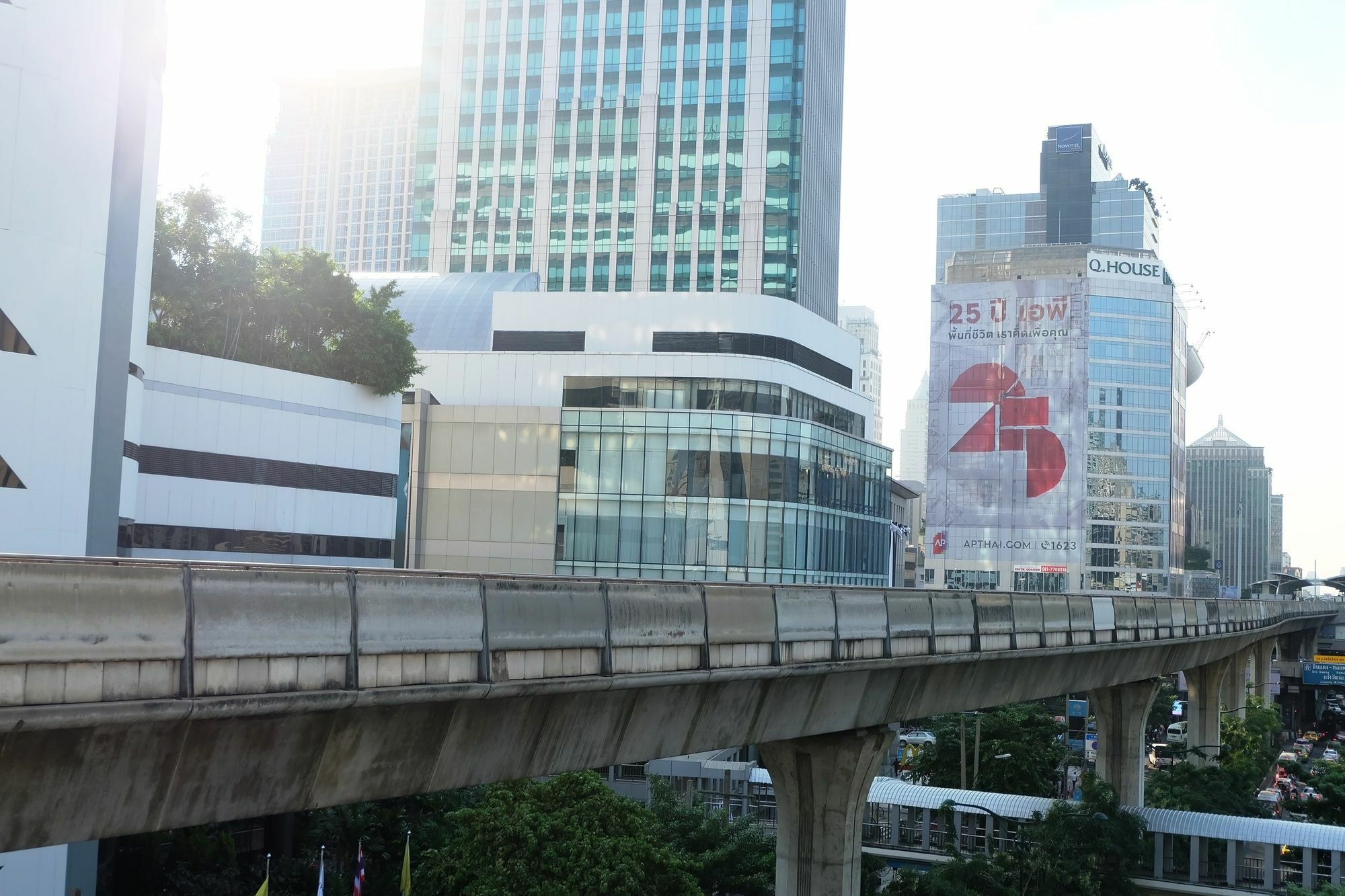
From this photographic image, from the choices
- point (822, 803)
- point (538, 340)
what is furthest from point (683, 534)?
point (822, 803)

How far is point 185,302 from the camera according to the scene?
47969mm

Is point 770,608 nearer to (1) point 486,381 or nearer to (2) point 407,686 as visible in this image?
(2) point 407,686

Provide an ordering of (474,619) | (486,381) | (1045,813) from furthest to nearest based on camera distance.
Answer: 1. (486,381)
2. (1045,813)
3. (474,619)

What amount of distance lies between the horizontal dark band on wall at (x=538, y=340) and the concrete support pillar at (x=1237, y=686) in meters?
48.3

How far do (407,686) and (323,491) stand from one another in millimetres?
36359

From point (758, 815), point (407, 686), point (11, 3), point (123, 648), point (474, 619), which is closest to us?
point (123, 648)

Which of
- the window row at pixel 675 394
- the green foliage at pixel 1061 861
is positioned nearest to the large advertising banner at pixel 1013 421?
the window row at pixel 675 394

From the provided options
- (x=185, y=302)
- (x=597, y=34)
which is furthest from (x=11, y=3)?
(x=597, y=34)

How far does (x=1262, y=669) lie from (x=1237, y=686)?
60.4 feet

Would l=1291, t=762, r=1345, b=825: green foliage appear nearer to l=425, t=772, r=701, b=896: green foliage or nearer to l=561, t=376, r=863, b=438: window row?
l=561, t=376, r=863, b=438: window row

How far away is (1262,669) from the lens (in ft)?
322

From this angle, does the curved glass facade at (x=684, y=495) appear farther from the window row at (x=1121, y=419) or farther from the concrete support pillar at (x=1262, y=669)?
the window row at (x=1121, y=419)

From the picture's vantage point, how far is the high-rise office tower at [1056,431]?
11762 cm

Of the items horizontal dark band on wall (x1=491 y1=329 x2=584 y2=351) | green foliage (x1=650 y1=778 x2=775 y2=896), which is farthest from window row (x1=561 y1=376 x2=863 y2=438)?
green foliage (x1=650 y1=778 x2=775 y2=896)
